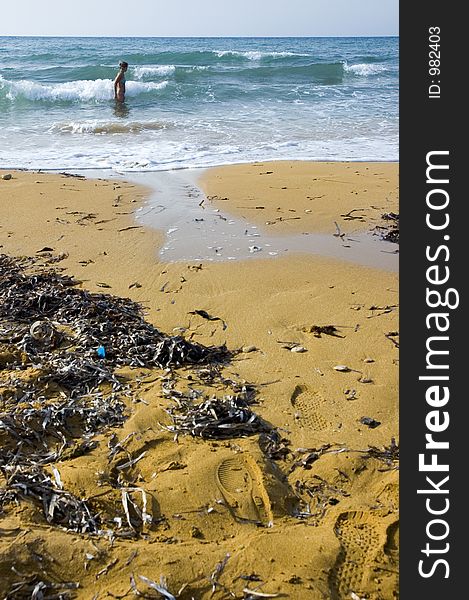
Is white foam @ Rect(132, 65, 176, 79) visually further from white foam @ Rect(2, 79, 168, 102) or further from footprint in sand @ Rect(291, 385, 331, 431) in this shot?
footprint in sand @ Rect(291, 385, 331, 431)

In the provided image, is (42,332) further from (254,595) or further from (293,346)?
(254,595)

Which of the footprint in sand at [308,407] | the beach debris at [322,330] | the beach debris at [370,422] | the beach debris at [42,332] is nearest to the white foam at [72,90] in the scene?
the beach debris at [42,332]

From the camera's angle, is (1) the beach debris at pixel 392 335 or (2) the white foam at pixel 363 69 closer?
(1) the beach debris at pixel 392 335

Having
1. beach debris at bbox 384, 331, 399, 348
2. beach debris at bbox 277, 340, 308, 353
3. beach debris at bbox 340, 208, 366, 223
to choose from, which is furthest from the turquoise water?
beach debris at bbox 384, 331, 399, 348

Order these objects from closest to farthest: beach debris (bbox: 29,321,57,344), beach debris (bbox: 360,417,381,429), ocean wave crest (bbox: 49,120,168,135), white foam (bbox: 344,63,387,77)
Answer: beach debris (bbox: 360,417,381,429), beach debris (bbox: 29,321,57,344), ocean wave crest (bbox: 49,120,168,135), white foam (bbox: 344,63,387,77)

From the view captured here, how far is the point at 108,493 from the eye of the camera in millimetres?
2436

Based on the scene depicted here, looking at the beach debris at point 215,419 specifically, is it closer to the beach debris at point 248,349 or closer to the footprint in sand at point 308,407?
the footprint in sand at point 308,407

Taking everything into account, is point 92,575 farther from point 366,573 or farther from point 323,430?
point 323,430

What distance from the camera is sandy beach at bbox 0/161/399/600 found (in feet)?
6.81

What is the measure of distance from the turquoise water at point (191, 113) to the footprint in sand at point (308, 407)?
6.66 meters

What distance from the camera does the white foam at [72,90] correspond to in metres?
18.5

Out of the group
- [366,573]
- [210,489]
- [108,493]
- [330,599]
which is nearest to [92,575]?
[108,493]

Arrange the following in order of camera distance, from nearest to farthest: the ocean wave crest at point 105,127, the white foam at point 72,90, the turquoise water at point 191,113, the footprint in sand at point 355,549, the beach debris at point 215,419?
the footprint in sand at point 355,549 → the beach debris at point 215,419 → the turquoise water at point 191,113 → the ocean wave crest at point 105,127 → the white foam at point 72,90

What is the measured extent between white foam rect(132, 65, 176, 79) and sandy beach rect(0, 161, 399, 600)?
20193 millimetres
